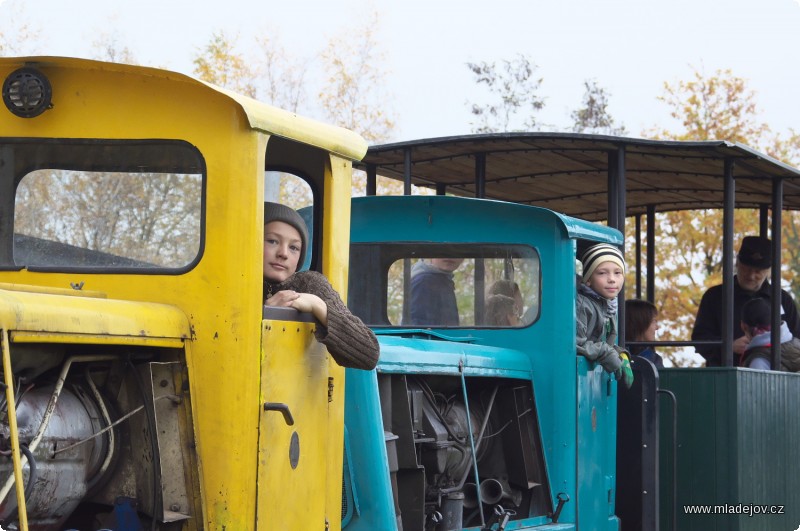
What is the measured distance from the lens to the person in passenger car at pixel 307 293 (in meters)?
4.49

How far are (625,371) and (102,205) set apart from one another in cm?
390

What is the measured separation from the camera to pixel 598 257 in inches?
281

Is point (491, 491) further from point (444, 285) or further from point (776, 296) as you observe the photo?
point (776, 296)

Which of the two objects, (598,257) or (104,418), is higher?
(598,257)

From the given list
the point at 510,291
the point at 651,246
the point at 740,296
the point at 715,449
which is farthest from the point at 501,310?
the point at 651,246

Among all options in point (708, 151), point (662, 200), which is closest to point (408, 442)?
point (708, 151)

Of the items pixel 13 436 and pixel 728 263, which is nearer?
pixel 13 436

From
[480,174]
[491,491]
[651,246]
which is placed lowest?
[491,491]

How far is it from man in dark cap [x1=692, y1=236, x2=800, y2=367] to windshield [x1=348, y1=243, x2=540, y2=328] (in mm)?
3301

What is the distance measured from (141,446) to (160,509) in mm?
202

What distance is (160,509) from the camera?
4004 mm

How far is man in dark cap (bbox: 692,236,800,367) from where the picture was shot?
32.3 feet

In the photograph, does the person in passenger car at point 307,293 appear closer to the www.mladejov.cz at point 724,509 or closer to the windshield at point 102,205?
the windshield at point 102,205

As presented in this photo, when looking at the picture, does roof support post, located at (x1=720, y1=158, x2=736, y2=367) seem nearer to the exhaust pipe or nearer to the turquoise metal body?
the turquoise metal body
